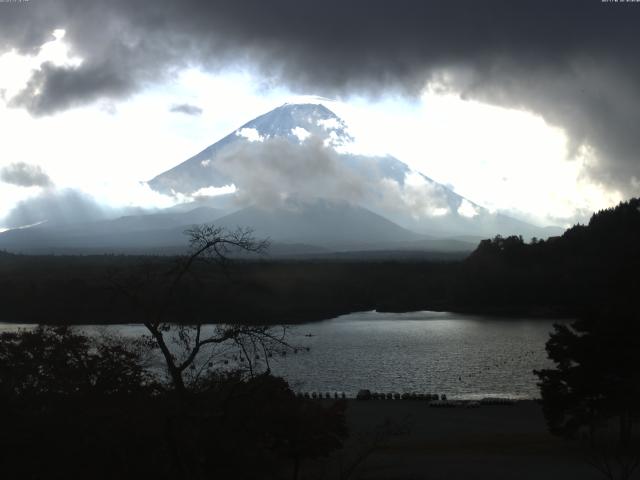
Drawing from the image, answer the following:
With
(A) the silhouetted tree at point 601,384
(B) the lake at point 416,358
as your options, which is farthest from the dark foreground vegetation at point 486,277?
(A) the silhouetted tree at point 601,384

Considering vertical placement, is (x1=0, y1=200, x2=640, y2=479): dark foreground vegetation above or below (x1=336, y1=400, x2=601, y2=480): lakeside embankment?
above

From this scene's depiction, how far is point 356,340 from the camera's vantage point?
118ft

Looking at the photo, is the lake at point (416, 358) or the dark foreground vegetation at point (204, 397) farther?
the lake at point (416, 358)

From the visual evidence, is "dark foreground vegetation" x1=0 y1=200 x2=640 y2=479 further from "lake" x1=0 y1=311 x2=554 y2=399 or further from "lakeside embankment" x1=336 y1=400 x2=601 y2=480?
"lake" x1=0 y1=311 x2=554 y2=399

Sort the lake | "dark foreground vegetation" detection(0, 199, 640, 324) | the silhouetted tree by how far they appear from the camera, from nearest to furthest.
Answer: the silhouetted tree
the lake
"dark foreground vegetation" detection(0, 199, 640, 324)

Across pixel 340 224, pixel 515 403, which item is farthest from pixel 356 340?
pixel 340 224

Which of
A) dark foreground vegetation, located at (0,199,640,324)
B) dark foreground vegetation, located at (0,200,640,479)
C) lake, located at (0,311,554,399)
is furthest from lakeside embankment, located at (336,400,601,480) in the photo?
dark foreground vegetation, located at (0,199,640,324)

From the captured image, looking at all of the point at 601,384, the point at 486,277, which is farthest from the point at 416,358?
the point at 486,277

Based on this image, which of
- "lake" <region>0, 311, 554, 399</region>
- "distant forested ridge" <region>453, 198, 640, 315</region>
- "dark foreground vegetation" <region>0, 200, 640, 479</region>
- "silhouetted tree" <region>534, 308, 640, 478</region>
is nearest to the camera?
"dark foreground vegetation" <region>0, 200, 640, 479</region>

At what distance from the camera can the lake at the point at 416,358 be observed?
2355 centimetres

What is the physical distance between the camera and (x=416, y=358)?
Result: 30.0 metres

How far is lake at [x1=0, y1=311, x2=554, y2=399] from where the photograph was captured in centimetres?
2355

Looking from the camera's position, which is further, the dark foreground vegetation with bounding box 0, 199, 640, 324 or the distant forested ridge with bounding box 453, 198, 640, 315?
the distant forested ridge with bounding box 453, 198, 640, 315

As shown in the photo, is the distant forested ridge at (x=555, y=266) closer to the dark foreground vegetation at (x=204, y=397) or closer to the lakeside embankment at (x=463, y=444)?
the lakeside embankment at (x=463, y=444)
